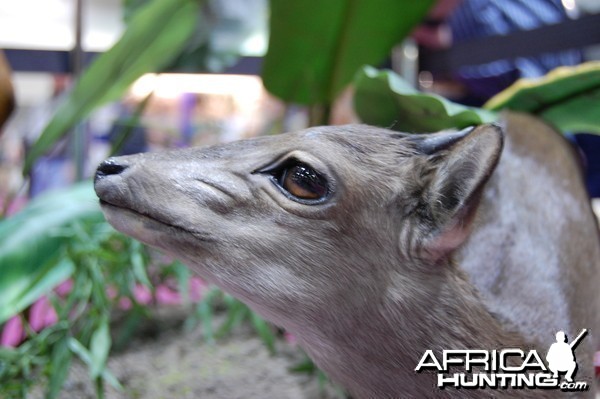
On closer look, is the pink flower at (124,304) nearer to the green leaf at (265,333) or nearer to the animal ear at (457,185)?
the green leaf at (265,333)

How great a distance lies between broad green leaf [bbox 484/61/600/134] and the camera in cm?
66

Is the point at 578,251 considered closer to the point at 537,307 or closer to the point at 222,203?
the point at 537,307

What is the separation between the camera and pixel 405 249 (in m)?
0.43

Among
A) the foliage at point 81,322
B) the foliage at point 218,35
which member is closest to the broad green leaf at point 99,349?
the foliage at point 81,322

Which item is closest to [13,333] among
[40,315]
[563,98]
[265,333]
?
[40,315]

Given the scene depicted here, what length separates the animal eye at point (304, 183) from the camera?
16.8 inches

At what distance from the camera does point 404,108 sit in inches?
24.9

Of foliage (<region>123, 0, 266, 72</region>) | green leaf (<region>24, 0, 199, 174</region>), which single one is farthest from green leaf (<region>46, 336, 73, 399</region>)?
foliage (<region>123, 0, 266, 72</region>)

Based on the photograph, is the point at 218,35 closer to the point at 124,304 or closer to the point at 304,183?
the point at 124,304

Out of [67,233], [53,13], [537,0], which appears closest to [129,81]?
[67,233]

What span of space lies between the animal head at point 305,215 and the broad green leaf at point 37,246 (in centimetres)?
23

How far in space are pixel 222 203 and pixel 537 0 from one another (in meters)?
0.82

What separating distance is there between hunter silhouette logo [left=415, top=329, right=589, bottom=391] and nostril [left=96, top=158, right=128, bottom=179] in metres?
0.26

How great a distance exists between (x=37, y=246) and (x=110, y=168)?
0.34 metres
